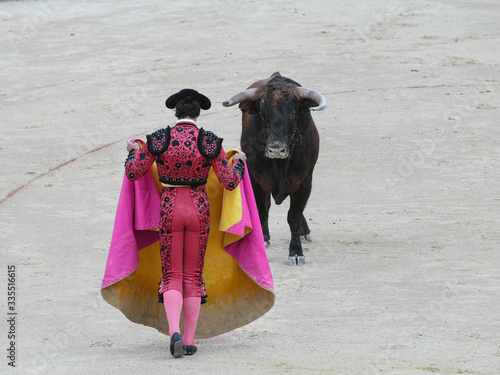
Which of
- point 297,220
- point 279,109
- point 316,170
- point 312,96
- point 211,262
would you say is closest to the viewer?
point 211,262

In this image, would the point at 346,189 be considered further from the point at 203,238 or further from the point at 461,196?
the point at 203,238

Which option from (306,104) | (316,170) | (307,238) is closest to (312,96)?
→ (306,104)

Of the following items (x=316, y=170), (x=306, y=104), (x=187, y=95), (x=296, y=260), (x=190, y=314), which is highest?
(x=306, y=104)

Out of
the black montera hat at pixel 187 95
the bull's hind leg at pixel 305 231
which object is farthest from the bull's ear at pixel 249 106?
the black montera hat at pixel 187 95

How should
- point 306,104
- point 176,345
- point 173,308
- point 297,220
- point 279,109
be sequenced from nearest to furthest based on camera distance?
point 176,345
point 173,308
point 279,109
point 306,104
point 297,220

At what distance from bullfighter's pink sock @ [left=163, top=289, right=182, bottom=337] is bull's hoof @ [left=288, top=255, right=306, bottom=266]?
2.86m

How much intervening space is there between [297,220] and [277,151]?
919 millimetres

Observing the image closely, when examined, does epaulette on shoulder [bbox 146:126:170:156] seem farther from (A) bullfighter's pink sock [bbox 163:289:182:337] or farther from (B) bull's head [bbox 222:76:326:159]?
(B) bull's head [bbox 222:76:326:159]

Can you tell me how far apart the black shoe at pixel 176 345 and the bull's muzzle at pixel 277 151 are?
2836mm

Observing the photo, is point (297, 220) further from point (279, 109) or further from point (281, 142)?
point (279, 109)

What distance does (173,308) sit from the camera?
563 centimetres

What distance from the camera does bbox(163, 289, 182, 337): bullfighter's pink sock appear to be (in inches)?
219

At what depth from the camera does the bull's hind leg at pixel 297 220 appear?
8492 millimetres

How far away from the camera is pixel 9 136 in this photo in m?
14.0
